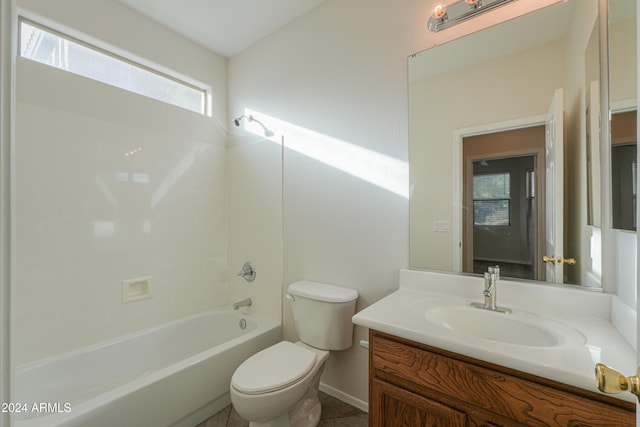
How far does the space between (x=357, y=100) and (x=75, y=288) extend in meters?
2.13

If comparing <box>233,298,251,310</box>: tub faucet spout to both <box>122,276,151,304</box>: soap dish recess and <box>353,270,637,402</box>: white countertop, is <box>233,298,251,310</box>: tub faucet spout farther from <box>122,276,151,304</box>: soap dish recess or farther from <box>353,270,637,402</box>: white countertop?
<box>353,270,637,402</box>: white countertop

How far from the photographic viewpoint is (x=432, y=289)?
4.90ft

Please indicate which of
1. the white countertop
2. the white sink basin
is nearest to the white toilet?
the white countertop

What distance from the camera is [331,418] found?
1.72 metres

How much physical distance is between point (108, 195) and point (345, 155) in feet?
5.31

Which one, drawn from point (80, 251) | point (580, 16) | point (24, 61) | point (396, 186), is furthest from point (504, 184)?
point (24, 61)

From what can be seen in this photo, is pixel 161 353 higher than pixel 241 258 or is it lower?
lower

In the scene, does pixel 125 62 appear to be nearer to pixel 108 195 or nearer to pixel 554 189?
pixel 108 195

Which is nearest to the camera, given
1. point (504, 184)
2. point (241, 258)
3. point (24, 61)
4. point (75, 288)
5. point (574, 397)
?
point (574, 397)

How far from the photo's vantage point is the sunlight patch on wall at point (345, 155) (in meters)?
1.66

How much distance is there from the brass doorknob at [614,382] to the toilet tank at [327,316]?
126 centimetres

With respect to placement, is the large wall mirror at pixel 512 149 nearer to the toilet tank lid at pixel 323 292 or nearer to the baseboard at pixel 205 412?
the toilet tank lid at pixel 323 292

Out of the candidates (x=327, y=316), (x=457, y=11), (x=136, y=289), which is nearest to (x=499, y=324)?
(x=327, y=316)

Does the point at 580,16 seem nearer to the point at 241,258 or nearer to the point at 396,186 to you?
the point at 396,186
